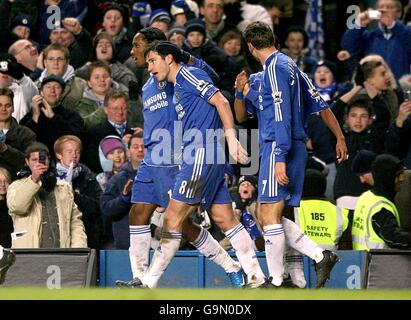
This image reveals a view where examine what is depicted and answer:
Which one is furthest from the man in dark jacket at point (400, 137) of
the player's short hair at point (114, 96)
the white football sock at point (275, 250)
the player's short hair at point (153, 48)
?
the white football sock at point (275, 250)

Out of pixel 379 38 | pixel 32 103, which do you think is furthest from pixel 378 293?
pixel 379 38

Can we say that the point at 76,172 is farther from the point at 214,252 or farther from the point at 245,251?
the point at 245,251

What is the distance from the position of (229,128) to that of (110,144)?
3701mm

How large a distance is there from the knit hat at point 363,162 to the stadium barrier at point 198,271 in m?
2.51

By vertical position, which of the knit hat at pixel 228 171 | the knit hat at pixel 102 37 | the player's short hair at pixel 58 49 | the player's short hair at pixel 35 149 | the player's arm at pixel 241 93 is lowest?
the knit hat at pixel 228 171

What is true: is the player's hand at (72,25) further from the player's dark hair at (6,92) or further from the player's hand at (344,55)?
the player's hand at (344,55)

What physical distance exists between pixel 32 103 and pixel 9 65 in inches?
23.2

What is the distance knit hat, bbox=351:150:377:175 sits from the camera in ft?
51.9

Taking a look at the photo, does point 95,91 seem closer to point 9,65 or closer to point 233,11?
point 9,65

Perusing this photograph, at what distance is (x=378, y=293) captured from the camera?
11812 mm

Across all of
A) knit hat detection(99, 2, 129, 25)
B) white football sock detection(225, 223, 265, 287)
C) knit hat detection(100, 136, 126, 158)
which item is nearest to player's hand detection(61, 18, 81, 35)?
knit hat detection(99, 2, 129, 25)

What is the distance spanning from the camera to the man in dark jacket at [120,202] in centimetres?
1477
